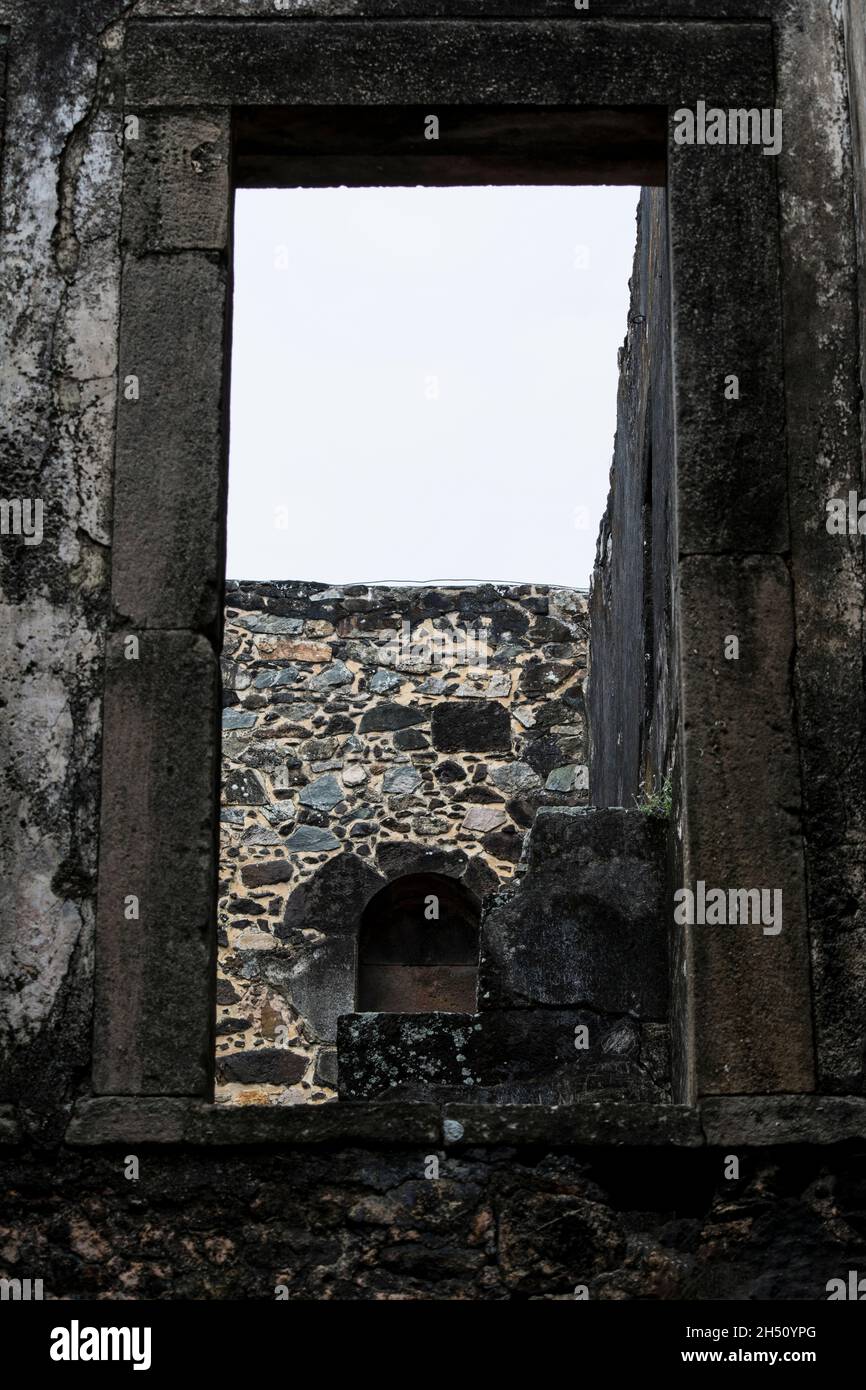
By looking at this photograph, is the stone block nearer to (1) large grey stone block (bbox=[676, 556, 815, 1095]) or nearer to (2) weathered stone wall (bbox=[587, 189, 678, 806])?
(2) weathered stone wall (bbox=[587, 189, 678, 806])

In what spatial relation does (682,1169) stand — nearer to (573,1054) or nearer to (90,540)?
(573,1054)

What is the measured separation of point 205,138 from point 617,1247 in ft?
9.72

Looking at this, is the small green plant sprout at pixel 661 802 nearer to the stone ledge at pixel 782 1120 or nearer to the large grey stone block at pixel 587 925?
the large grey stone block at pixel 587 925

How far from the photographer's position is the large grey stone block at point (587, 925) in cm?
596

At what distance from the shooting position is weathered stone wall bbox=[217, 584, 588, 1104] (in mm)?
11180

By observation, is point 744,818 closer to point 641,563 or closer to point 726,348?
point 726,348

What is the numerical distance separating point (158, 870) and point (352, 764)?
23.9 ft

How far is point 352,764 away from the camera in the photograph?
38.7 ft

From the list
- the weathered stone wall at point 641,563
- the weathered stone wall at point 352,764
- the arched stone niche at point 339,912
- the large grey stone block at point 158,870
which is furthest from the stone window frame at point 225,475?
the weathered stone wall at point 352,764

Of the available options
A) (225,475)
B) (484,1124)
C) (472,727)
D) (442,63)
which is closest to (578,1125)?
(484,1124)

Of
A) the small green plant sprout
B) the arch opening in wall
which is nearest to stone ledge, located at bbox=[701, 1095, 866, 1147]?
the small green plant sprout

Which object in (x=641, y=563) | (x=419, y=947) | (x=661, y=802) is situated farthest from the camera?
(x=419, y=947)
